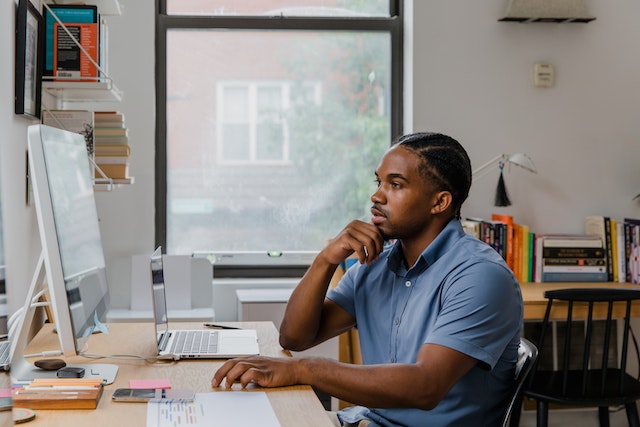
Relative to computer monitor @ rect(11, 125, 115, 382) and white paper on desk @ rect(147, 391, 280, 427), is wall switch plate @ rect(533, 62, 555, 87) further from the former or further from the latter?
white paper on desk @ rect(147, 391, 280, 427)

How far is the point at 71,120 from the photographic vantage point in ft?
9.13

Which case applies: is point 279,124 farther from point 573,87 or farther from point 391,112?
point 573,87

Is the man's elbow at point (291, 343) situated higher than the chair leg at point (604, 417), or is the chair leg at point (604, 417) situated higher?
the man's elbow at point (291, 343)

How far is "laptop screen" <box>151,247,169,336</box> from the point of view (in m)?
1.90

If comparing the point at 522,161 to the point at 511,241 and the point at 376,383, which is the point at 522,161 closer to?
the point at 511,241

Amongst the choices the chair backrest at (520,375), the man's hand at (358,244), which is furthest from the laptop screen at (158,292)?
the chair backrest at (520,375)

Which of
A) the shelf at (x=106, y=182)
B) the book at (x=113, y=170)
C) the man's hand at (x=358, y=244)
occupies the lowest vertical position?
the man's hand at (x=358, y=244)

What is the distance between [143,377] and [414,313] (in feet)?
1.96

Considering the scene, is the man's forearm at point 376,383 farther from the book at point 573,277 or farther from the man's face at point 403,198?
the book at point 573,277

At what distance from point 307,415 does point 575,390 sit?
5.84 ft

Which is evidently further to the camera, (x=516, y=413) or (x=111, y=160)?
(x=111, y=160)

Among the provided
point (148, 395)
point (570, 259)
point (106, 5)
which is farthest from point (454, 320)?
point (570, 259)

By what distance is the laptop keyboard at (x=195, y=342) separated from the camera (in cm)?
191

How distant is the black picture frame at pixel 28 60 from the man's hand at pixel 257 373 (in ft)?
4.04
